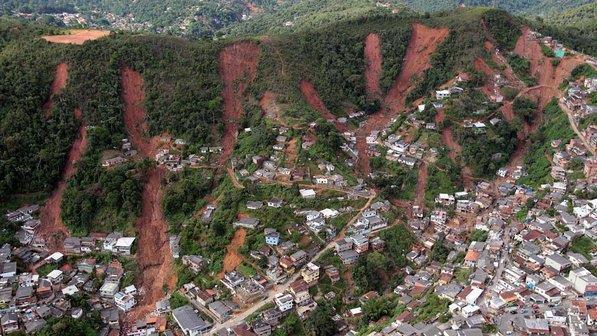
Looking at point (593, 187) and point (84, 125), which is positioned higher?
point (84, 125)

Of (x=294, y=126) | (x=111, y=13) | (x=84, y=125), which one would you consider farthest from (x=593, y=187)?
(x=111, y=13)

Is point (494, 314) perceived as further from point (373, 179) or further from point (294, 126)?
point (294, 126)

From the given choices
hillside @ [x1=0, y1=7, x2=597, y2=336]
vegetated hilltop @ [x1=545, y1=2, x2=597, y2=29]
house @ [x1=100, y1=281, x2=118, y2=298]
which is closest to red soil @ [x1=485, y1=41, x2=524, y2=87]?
hillside @ [x1=0, y1=7, x2=597, y2=336]

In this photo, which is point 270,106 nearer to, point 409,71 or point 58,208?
point 409,71

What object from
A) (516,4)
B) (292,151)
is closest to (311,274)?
(292,151)

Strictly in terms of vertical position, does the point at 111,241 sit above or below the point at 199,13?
below

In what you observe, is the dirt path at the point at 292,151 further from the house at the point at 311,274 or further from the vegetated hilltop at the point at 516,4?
the vegetated hilltop at the point at 516,4
